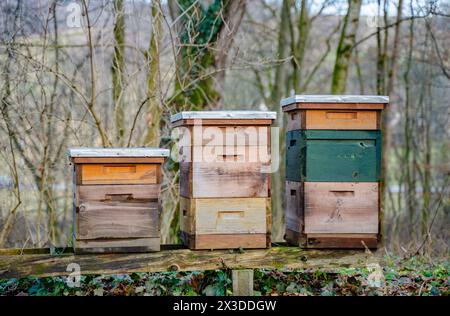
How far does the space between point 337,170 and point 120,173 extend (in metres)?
1.71

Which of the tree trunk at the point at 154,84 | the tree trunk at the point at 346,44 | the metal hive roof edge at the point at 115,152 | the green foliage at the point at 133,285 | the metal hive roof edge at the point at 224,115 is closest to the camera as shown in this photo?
the metal hive roof edge at the point at 115,152

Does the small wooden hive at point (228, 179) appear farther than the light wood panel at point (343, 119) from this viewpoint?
No

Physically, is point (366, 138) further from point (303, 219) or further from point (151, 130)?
point (151, 130)

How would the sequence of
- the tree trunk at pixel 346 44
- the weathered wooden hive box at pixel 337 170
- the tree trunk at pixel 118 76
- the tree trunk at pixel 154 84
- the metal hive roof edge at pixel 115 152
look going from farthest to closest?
the tree trunk at pixel 346 44 → the tree trunk at pixel 118 76 → the tree trunk at pixel 154 84 → the weathered wooden hive box at pixel 337 170 → the metal hive roof edge at pixel 115 152

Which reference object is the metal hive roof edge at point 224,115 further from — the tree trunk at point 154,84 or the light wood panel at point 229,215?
the tree trunk at point 154,84

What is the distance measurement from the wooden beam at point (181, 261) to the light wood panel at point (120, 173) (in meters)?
0.57

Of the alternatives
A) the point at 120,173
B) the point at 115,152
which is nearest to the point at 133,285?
the point at 120,173

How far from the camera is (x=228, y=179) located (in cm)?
500

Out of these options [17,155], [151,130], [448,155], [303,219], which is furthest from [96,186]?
[448,155]

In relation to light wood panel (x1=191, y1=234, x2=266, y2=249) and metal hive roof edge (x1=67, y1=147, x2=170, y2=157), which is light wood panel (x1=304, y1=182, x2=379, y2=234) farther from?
metal hive roof edge (x1=67, y1=147, x2=170, y2=157)

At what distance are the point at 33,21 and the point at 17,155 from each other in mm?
1738

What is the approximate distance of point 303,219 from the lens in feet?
16.4

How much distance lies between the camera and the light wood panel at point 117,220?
189 inches

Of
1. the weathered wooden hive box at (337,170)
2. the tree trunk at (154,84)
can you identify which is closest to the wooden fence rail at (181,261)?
the weathered wooden hive box at (337,170)
